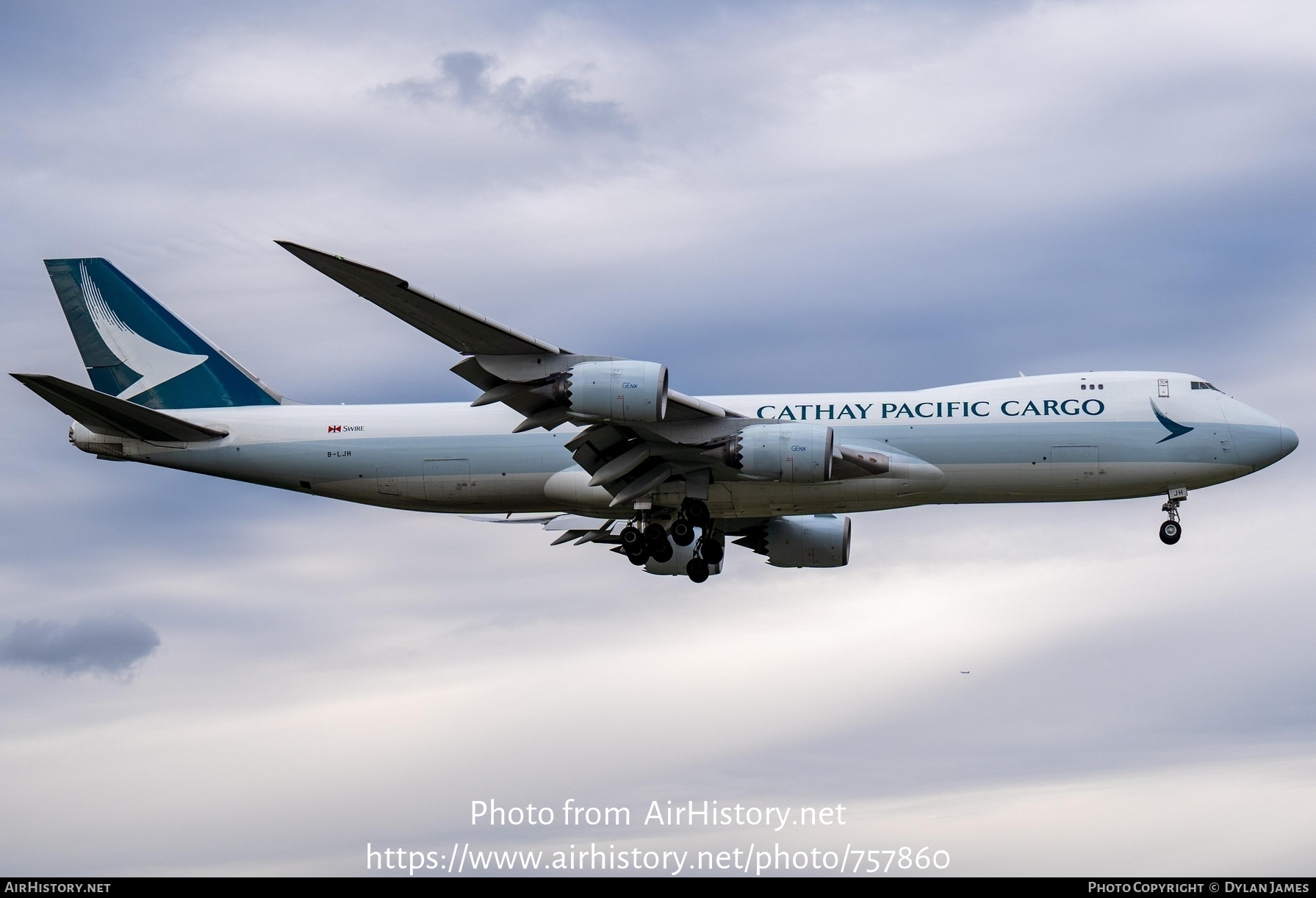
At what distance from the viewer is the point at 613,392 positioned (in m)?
34.8

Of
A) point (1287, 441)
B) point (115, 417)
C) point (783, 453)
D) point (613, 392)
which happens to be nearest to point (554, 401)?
point (613, 392)

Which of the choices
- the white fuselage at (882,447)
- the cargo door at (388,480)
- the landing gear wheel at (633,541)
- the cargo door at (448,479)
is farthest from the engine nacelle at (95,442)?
the landing gear wheel at (633,541)

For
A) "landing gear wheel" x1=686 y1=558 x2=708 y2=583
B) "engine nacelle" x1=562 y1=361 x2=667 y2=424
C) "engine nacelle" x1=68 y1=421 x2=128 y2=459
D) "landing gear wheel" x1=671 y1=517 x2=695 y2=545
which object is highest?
"engine nacelle" x1=562 y1=361 x2=667 y2=424

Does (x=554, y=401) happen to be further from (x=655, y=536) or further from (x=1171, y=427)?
(x=1171, y=427)

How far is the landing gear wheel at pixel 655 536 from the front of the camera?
134 feet

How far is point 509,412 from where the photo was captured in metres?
41.9

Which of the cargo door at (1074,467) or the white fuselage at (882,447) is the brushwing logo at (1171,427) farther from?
the cargo door at (1074,467)

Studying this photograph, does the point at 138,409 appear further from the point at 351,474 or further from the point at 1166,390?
the point at 1166,390

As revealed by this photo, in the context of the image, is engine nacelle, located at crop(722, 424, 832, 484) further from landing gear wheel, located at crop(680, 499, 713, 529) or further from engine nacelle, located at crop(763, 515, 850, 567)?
engine nacelle, located at crop(763, 515, 850, 567)

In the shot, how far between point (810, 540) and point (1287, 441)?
14849 mm

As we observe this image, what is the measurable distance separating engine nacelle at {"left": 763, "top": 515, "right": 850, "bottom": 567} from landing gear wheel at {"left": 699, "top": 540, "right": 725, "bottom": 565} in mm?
3219

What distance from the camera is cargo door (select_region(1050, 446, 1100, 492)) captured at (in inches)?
1553

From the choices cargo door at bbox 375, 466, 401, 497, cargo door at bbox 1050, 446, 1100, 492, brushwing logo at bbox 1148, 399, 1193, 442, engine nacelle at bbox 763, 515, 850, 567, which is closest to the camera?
cargo door at bbox 1050, 446, 1100, 492

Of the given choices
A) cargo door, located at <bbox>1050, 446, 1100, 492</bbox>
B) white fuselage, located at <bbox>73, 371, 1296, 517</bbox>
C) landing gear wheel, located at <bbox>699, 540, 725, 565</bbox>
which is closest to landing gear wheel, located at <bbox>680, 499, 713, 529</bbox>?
white fuselage, located at <bbox>73, 371, 1296, 517</bbox>
